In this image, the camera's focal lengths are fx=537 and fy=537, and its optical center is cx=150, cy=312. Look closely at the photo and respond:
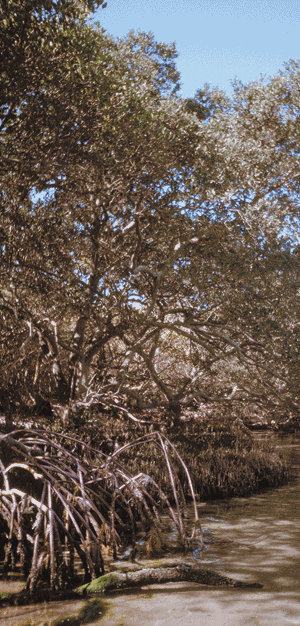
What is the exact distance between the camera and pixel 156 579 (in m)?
5.38

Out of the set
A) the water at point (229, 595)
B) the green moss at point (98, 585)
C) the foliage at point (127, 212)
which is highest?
the foliage at point (127, 212)

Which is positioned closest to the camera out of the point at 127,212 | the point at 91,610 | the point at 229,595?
the point at 91,610

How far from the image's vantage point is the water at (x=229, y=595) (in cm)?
455

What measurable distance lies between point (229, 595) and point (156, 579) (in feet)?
2.54

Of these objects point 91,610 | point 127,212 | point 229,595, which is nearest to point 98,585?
point 91,610

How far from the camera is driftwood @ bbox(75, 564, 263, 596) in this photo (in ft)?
16.9

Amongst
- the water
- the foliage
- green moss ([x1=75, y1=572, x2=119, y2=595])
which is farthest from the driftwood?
the foliage

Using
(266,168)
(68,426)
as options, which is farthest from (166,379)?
(266,168)

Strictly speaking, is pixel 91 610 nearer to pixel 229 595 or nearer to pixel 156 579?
pixel 156 579

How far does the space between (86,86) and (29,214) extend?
2660mm

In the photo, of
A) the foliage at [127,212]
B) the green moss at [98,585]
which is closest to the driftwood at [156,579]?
→ the green moss at [98,585]

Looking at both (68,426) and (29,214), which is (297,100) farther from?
(68,426)

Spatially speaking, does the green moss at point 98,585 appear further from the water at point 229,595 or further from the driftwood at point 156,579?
the water at point 229,595

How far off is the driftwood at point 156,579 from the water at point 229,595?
12cm
